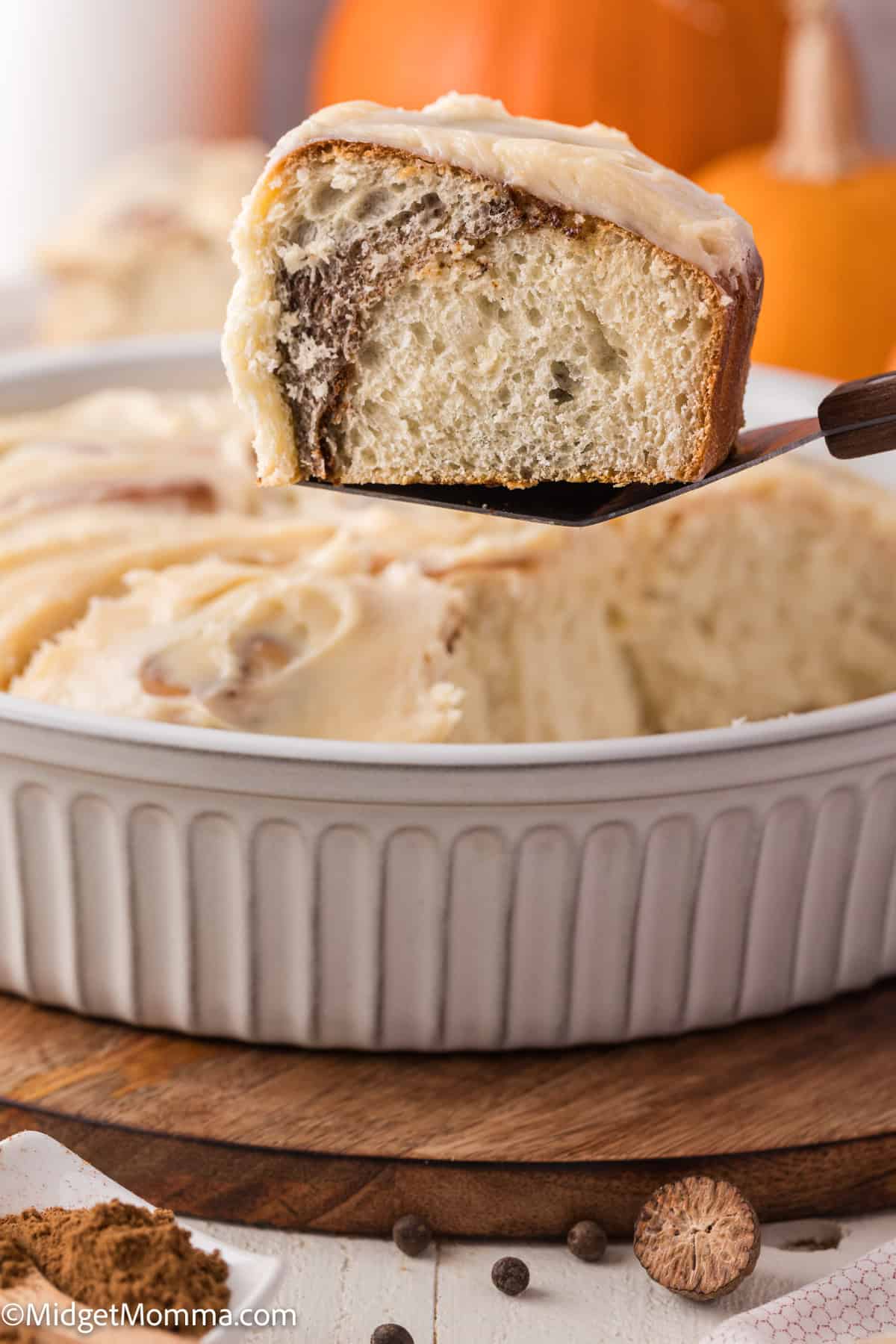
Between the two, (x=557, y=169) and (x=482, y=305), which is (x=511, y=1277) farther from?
(x=557, y=169)

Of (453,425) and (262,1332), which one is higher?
(453,425)

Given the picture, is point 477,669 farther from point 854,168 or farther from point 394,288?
point 854,168

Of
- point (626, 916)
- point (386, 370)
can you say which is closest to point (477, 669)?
point (626, 916)

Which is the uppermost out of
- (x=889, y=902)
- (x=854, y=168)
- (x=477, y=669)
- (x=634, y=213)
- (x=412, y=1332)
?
(x=634, y=213)

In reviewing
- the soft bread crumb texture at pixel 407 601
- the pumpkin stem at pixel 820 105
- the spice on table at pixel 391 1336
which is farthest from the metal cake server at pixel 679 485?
the pumpkin stem at pixel 820 105

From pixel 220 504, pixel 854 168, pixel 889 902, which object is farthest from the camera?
pixel 854 168


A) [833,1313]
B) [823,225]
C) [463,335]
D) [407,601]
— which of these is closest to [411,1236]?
[833,1313]
